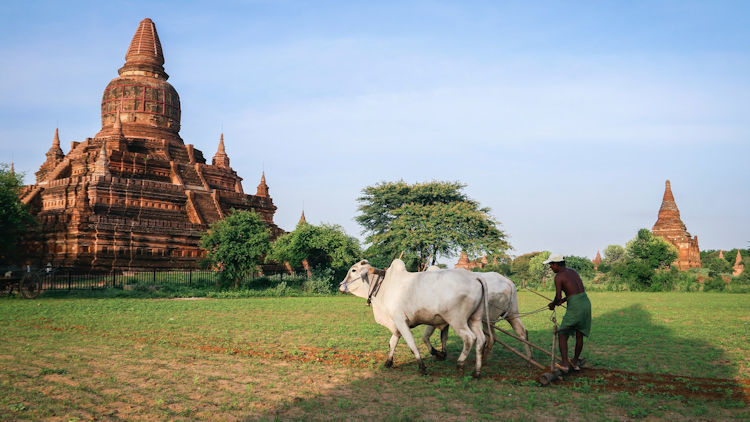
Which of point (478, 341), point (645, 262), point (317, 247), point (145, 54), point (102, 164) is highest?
point (145, 54)

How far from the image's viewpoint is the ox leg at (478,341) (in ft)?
28.4

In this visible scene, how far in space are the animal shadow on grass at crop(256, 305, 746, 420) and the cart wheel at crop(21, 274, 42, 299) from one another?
66.0 ft

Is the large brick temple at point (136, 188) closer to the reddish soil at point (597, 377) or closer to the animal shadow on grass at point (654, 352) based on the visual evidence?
the reddish soil at point (597, 377)

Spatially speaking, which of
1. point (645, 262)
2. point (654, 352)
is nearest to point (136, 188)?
point (654, 352)

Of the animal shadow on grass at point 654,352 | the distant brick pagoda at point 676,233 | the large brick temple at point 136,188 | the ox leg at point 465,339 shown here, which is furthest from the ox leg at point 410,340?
the distant brick pagoda at point 676,233

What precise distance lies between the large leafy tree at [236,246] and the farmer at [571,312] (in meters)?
23.9

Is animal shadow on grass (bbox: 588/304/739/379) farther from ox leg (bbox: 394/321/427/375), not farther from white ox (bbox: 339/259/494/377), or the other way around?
ox leg (bbox: 394/321/427/375)

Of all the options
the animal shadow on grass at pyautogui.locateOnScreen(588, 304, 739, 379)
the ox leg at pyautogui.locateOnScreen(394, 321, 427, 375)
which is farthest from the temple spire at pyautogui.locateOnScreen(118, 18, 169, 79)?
the ox leg at pyautogui.locateOnScreen(394, 321, 427, 375)

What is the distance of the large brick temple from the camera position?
36.7m

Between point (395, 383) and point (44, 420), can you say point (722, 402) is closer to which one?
point (395, 383)

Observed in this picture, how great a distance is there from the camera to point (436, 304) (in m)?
9.09

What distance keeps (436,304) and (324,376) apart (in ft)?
6.93

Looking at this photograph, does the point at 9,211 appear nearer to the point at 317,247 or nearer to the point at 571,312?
the point at 317,247

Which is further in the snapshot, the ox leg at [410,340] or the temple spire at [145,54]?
the temple spire at [145,54]
